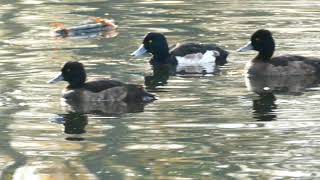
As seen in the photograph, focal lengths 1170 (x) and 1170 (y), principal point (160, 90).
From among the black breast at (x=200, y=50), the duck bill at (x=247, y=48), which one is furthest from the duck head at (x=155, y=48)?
the duck bill at (x=247, y=48)

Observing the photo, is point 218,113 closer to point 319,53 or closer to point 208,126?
point 208,126

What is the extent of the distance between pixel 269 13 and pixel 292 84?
28.6 feet

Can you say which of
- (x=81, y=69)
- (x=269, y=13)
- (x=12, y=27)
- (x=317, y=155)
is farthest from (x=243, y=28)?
(x=317, y=155)

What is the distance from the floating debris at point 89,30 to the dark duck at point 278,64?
4866 millimetres

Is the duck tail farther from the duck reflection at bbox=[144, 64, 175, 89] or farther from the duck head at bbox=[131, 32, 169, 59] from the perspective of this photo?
the duck head at bbox=[131, 32, 169, 59]

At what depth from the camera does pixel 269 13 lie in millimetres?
26969

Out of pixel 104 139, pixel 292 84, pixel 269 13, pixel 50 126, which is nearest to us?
pixel 104 139

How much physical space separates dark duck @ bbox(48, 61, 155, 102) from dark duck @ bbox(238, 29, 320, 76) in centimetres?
307

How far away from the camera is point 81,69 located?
16953 mm

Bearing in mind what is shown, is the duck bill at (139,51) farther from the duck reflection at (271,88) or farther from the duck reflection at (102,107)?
the duck reflection at (102,107)

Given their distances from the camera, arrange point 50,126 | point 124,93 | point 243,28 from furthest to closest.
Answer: point 243,28 < point 124,93 < point 50,126

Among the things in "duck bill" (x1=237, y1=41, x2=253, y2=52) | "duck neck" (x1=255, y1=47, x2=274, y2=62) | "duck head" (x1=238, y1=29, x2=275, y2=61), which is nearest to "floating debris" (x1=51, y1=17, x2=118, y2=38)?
"duck bill" (x1=237, y1=41, x2=253, y2=52)

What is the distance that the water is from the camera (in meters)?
12.1

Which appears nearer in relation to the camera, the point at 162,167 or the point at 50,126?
the point at 162,167
